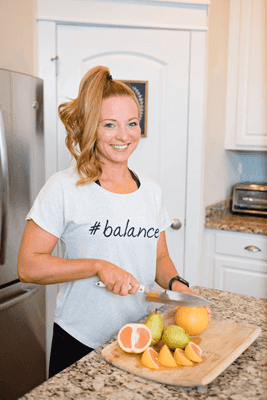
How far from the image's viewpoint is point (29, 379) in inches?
74.0

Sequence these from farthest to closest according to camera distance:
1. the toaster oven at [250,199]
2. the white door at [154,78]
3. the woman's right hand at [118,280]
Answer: the toaster oven at [250,199], the white door at [154,78], the woman's right hand at [118,280]

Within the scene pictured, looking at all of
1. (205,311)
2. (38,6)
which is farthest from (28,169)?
(205,311)

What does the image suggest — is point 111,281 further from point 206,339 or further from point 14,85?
point 14,85

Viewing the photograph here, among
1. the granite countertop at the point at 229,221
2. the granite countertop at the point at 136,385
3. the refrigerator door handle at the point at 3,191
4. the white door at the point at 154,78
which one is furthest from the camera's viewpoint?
the granite countertop at the point at 229,221

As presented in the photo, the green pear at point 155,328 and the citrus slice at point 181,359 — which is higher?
the green pear at point 155,328

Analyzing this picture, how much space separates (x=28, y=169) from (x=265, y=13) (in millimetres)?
1816

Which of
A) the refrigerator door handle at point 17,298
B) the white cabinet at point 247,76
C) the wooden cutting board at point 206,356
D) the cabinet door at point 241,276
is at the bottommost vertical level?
the cabinet door at point 241,276

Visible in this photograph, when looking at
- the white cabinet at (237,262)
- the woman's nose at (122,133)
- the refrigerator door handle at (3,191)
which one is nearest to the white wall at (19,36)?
the refrigerator door handle at (3,191)

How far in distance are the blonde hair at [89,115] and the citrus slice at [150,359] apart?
523mm

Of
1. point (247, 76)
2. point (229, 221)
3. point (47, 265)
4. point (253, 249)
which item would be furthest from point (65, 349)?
point (247, 76)

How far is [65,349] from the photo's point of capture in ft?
4.08

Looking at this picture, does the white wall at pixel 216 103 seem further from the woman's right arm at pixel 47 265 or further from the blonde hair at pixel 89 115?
the woman's right arm at pixel 47 265

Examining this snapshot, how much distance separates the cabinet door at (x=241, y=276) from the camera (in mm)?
2480

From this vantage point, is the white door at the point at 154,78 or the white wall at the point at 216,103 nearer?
the white door at the point at 154,78
